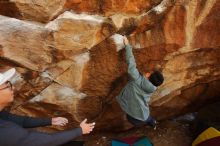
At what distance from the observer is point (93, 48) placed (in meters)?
5.52

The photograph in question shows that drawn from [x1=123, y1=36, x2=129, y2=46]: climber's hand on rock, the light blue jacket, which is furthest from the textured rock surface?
the light blue jacket

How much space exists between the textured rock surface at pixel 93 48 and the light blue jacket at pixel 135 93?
391 millimetres

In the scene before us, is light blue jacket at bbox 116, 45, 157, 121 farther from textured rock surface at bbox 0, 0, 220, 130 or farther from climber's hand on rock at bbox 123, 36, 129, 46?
textured rock surface at bbox 0, 0, 220, 130

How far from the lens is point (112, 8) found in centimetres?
526

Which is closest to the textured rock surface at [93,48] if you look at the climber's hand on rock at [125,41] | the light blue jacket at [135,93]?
the climber's hand on rock at [125,41]

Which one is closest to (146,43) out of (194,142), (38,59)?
(38,59)

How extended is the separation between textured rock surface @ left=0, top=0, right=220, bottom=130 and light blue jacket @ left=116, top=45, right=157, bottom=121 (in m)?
0.39

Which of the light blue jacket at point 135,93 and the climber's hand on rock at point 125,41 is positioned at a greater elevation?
the climber's hand on rock at point 125,41

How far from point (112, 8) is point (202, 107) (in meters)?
3.20

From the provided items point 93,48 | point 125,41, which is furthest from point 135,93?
point 93,48

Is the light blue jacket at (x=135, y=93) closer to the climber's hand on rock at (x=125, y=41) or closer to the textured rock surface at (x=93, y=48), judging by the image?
the climber's hand on rock at (x=125, y=41)

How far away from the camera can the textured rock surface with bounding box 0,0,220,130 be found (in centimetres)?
522

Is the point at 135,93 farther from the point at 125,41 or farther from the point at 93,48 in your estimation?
the point at 93,48

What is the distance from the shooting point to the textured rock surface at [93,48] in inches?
205
